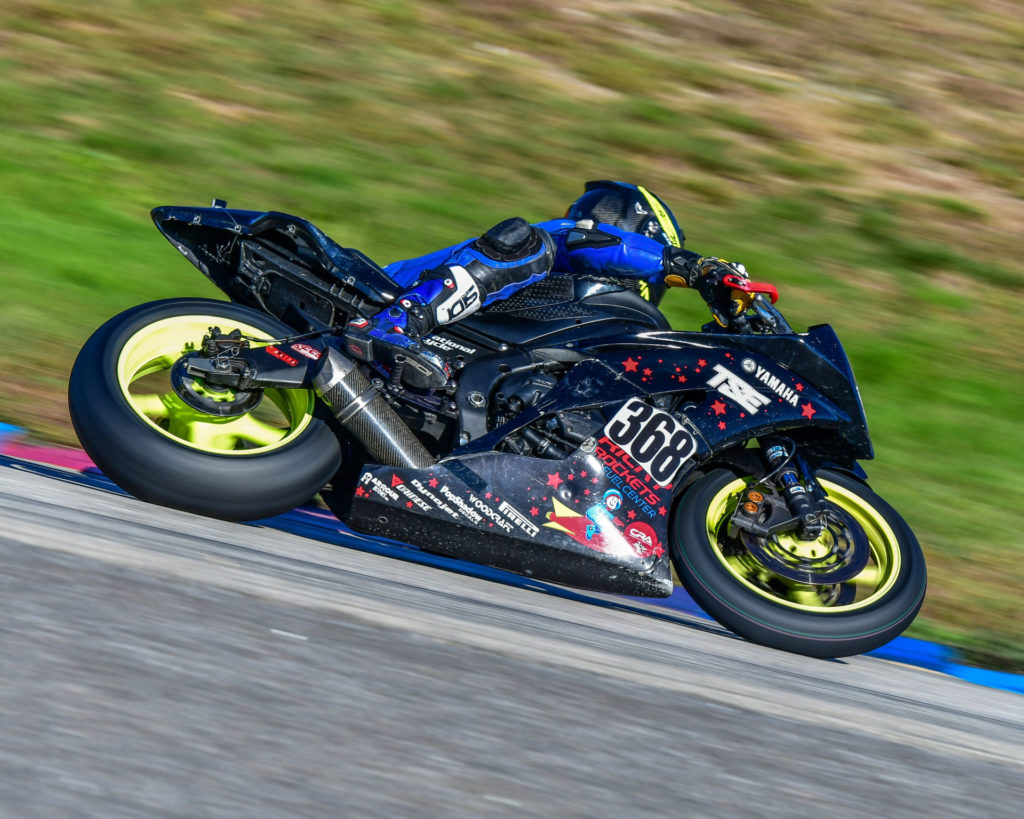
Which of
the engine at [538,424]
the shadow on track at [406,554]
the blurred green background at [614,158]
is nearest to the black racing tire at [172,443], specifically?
the shadow on track at [406,554]

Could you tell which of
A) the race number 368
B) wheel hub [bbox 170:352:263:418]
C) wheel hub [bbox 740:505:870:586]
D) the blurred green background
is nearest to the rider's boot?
wheel hub [bbox 170:352:263:418]

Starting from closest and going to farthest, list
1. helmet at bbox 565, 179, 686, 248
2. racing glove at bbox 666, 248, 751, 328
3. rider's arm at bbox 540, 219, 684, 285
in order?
racing glove at bbox 666, 248, 751, 328
rider's arm at bbox 540, 219, 684, 285
helmet at bbox 565, 179, 686, 248

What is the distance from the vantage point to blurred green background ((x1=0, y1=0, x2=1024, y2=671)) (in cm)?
668

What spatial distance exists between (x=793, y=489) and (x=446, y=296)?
140 centimetres

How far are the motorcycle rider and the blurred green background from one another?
1.66 meters

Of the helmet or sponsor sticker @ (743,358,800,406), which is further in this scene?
the helmet

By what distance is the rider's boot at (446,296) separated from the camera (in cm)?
429

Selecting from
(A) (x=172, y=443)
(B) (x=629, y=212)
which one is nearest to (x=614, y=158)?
(B) (x=629, y=212)

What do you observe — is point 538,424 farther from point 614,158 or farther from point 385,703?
point 614,158

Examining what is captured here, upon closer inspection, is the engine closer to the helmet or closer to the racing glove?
the racing glove

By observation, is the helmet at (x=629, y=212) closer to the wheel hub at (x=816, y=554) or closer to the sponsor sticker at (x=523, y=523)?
the wheel hub at (x=816, y=554)

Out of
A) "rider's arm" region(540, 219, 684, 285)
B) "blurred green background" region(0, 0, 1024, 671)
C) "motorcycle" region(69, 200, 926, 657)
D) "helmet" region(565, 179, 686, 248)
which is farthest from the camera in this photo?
"blurred green background" region(0, 0, 1024, 671)

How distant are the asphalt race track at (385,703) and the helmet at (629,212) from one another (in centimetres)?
170

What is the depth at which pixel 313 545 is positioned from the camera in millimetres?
4230
